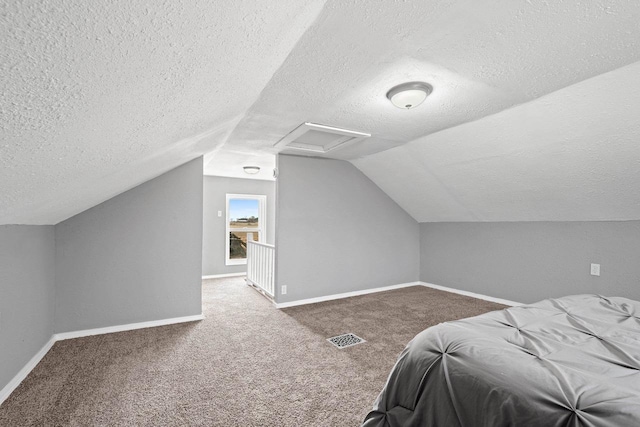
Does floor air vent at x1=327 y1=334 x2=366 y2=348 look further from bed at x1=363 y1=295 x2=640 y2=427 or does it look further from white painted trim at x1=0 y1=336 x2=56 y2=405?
white painted trim at x1=0 y1=336 x2=56 y2=405

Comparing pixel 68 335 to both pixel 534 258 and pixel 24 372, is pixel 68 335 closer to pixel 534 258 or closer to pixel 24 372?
pixel 24 372

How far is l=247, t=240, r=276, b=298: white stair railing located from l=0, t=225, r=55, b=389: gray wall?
7.72 ft

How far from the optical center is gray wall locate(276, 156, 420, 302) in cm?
404

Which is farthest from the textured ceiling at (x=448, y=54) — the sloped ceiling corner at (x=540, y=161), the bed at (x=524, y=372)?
the bed at (x=524, y=372)

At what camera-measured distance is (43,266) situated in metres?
2.50

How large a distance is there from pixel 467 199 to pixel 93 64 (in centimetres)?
425

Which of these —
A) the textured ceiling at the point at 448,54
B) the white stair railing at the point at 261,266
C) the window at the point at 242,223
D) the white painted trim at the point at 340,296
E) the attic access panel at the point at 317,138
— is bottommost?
the white painted trim at the point at 340,296

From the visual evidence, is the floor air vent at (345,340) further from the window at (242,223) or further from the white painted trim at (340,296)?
the window at (242,223)

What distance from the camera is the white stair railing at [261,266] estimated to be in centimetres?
434

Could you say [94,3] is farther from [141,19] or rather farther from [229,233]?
[229,233]

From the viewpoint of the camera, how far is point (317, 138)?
3.51 meters

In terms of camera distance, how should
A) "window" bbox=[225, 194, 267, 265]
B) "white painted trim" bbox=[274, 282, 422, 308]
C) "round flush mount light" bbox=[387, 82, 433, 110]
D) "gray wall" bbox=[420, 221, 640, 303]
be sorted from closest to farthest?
"round flush mount light" bbox=[387, 82, 433, 110] < "gray wall" bbox=[420, 221, 640, 303] < "white painted trim" bbox=[274, 282, 422, 308] < "window" bbox=[225, 194, 267, 265]

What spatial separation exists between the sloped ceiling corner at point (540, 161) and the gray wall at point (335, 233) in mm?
494

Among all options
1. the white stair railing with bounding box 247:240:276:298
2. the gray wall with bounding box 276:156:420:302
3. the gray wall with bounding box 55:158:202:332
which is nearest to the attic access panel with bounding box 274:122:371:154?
the gray wall with bounding box 276:156:420:302
